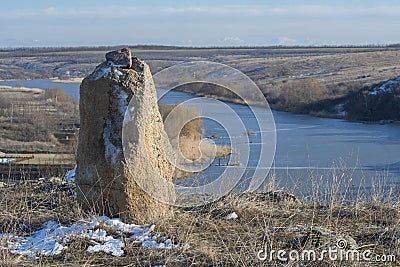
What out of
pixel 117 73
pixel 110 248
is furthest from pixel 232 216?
pixel 117 73

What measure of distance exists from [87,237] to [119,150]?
35.7 inches

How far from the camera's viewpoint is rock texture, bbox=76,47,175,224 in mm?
5004

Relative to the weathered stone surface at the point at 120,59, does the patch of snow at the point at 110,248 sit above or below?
below

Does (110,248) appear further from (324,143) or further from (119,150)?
(324,143)

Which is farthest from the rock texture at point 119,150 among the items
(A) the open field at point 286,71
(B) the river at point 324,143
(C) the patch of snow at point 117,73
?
(A) the open field at point 286,71

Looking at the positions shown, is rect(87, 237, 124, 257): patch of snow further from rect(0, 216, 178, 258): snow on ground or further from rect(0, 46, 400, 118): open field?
rect(0, 46, 400, 118): open field

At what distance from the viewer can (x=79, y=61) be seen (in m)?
82.4

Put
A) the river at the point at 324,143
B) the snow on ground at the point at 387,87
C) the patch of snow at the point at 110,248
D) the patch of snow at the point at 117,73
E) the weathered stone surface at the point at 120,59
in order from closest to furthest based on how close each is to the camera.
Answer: the patch of snow at the point at 110,248 → the patch of snow at the point at 117,73 → the weathered stone surface at the point at 120,59 → the river at the point at 324,143 → the snow on ground at the point at 387,87

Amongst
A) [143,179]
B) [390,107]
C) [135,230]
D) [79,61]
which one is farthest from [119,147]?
[79,61]

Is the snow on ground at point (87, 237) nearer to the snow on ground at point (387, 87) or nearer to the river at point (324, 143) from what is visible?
the river at point (324, 143)

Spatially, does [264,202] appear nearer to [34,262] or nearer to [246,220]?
[246,220]

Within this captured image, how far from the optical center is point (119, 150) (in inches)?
197

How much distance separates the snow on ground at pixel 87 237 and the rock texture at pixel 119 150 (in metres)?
Answer: 0.24

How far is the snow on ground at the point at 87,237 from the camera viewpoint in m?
4.30
